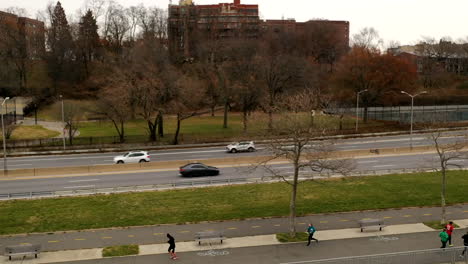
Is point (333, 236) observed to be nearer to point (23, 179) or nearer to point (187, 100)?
point (23, 179)

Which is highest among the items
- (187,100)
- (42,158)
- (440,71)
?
(440,71)

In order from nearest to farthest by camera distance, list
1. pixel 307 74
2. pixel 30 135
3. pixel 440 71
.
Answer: pixel 30 135 < pixel 307 74 < pixel 440 71

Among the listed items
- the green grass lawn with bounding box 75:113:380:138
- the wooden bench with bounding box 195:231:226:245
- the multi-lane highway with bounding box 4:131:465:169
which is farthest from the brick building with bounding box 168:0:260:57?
the wooden bench with bounding box 195:231:226:245

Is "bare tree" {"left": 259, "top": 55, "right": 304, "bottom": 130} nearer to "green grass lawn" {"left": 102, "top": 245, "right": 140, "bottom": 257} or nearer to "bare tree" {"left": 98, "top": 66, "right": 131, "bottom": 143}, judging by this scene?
"bare tree" {"left": 98, "top": 66, "right": 131, "bottom": 143}

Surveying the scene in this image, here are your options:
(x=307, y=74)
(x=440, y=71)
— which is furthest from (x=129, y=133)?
(x=440, y=71)

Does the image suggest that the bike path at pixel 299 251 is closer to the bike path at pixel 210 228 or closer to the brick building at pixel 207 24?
the bike path at pixel 210 228

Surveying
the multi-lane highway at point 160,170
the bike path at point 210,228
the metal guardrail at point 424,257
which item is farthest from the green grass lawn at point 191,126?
the metal guardrail at point 424,257

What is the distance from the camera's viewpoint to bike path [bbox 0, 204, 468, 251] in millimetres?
21391

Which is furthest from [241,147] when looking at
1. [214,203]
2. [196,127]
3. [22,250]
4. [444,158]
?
[22,250]

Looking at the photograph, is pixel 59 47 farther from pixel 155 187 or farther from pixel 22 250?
pixel 22 250

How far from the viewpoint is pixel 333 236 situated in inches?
853

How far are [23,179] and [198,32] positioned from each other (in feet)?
276

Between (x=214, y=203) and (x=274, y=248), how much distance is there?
768 cm

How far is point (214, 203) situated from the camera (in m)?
27.0
